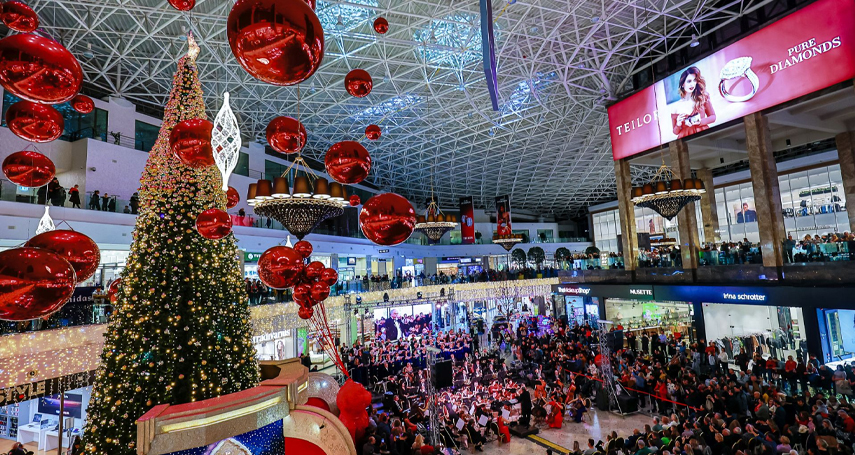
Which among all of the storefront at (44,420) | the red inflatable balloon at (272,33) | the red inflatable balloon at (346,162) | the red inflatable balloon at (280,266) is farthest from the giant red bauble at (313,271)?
the storefront at (44,420)

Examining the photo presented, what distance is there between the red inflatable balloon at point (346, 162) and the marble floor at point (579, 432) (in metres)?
8.20

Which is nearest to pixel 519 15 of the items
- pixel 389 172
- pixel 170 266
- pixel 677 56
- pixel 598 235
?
pixel 677 56

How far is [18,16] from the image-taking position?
7.63 ft

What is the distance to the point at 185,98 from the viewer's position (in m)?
4.09

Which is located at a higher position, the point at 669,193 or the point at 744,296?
the point at 669,193

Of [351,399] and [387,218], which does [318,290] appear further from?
[387,218]

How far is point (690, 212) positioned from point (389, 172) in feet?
73.2

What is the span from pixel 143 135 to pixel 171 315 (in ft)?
63.8

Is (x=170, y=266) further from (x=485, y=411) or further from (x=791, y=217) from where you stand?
(x=791, y=217)

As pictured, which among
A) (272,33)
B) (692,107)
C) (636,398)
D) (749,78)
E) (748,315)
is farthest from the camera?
(748,315)

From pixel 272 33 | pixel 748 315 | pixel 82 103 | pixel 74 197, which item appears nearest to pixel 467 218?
pixel 748 315

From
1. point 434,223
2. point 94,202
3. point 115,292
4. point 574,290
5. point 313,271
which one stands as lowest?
point 574,290

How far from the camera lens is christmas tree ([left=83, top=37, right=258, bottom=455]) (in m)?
3.49

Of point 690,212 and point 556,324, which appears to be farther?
point 556,324
